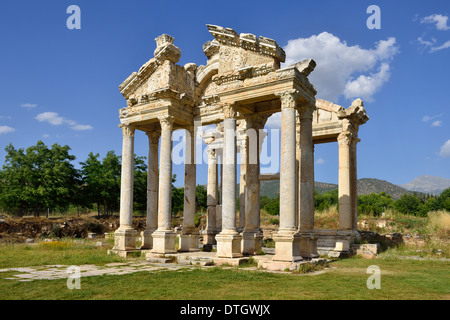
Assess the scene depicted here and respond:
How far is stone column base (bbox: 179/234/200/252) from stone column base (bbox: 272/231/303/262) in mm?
6462

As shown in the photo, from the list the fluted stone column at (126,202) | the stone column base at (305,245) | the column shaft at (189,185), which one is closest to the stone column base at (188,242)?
the column shaft at (189,185)

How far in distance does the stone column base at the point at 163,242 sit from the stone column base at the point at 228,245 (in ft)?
10.4

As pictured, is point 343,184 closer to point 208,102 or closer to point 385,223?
point 208,102

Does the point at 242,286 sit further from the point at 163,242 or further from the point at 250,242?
the point at 163,242

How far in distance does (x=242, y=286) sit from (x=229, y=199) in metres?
5.75

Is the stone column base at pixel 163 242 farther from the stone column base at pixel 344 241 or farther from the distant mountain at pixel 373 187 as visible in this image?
the distant mountain at pixel 373 187

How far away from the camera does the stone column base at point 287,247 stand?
1359 centimetres

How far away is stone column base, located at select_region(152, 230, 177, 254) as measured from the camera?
57.5ft

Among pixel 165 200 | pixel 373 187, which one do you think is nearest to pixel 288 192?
pixel 165 200

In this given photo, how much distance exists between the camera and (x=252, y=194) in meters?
17.7

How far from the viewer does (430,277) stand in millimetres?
12344
